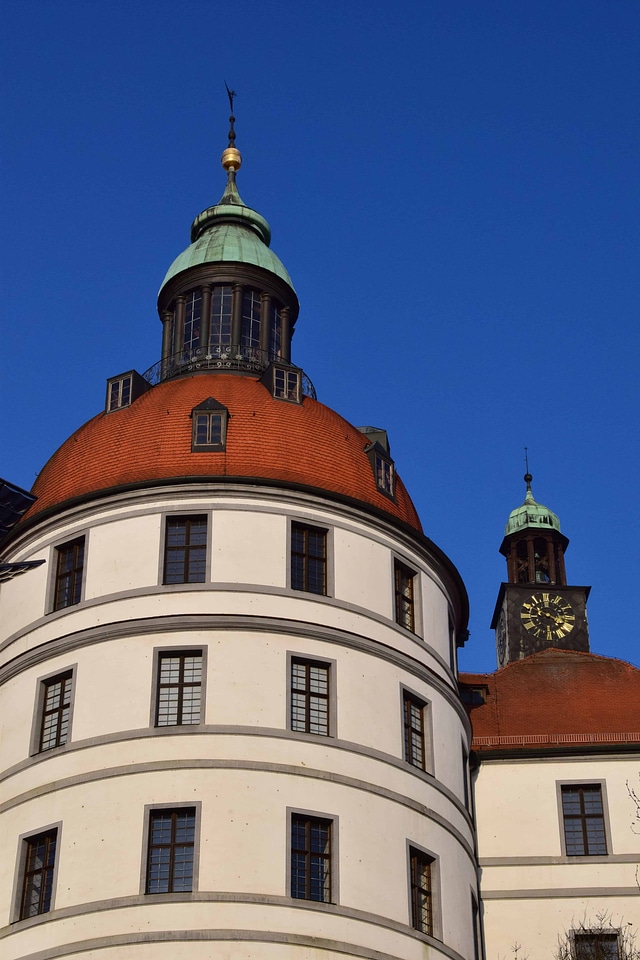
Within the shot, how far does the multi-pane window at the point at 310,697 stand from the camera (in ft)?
124

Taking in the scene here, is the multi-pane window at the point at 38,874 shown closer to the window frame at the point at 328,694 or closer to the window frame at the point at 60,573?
the window frame at the point at 60,573

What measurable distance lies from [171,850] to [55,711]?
17.7ft

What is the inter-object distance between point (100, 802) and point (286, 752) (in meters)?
4.46

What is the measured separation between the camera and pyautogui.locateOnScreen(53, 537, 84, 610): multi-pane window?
1580 inches

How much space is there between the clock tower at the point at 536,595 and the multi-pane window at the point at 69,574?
98.3 feet

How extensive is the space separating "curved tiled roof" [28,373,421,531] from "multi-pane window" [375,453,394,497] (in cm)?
28

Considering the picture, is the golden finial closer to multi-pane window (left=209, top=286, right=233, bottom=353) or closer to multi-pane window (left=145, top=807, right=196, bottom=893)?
multi-pane window (left=209, top=286, right=233, bottom=353)

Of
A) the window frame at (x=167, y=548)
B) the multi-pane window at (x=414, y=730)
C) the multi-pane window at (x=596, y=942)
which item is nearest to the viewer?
the window frame at (x=167, y=548)

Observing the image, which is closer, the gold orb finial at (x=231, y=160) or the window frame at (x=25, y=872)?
the window frame at (x=25, y=872)

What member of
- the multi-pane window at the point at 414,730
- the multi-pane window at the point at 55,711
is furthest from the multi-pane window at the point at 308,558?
the multi-pane window at the point at 55,711

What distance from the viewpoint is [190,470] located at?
41.1 meters

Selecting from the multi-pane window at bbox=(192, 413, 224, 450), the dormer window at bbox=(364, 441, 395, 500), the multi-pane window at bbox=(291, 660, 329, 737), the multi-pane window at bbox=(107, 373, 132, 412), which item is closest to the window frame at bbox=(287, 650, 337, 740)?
the multi-pane window at bbox=(291, 660, 329, 737)

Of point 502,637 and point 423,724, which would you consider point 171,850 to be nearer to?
point 423,724

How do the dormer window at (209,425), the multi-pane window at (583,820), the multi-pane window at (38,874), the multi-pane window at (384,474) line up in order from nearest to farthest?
the multi-pane window at (38,874) → the dormer window at (209,425) → the multi-pane window at (384,474) → the multi-pane window at (583,820)
